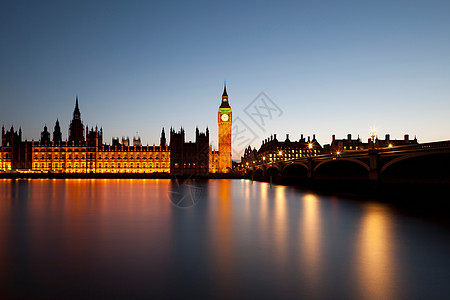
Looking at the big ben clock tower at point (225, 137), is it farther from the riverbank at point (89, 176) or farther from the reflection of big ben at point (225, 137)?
the riverbank at point (89, 176)

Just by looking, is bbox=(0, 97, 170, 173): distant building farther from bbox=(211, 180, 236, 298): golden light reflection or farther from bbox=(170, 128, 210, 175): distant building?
bbox=(211, 180, 236, 298): golden light reflection

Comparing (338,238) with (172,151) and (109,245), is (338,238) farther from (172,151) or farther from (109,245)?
(172,151)

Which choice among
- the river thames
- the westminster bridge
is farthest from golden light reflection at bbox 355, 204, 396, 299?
the westminster bridge

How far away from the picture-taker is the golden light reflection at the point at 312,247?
930cm

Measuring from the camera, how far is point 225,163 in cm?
14500

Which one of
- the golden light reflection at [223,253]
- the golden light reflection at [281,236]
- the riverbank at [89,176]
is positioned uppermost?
the riverbank at [89,176]

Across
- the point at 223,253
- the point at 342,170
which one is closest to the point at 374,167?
Result: the point at 342,170

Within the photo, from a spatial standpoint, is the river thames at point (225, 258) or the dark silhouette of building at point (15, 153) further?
the dark silhouette of building at point (15, 153)

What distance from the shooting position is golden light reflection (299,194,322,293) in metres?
9.30

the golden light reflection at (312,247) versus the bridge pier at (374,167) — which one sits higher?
the bridge pier at (374,167)

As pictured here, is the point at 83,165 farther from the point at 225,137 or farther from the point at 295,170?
the point at 295,170

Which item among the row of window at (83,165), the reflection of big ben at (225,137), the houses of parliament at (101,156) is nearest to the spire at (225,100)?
the reflection of big ben at (225,137)

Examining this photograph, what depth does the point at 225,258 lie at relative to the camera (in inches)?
442

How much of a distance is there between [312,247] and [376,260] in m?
2.44
